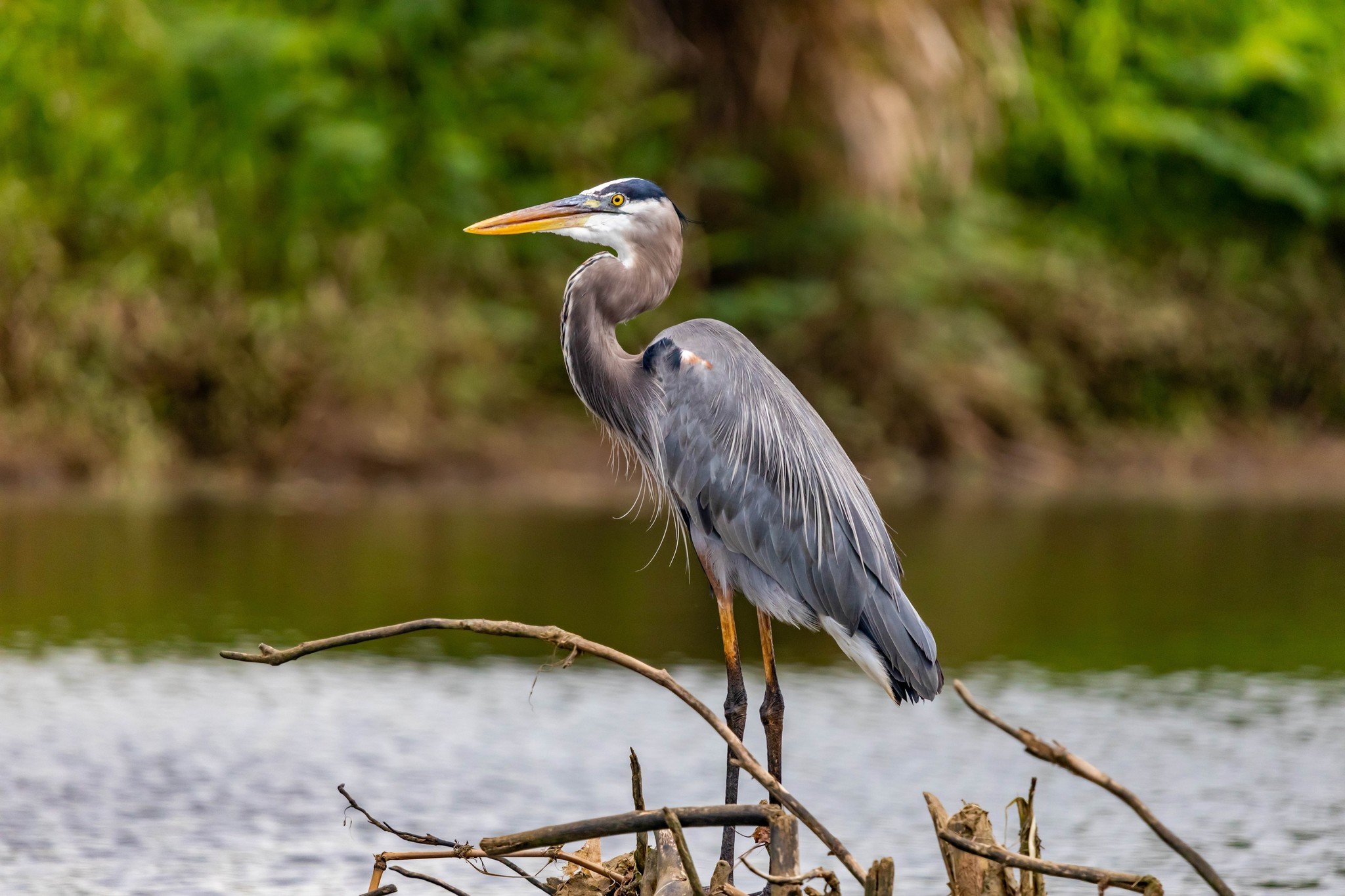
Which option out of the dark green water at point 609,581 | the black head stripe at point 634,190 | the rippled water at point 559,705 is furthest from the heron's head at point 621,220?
the dark green water at point 609,581

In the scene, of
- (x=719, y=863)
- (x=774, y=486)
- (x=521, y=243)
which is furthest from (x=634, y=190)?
(x=521, y=243)

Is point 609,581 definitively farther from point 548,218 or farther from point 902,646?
point 902,646

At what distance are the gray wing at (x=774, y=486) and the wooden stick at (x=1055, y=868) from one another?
148 cm

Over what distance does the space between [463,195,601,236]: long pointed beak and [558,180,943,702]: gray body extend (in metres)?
0.03

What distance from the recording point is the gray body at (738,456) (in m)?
5.21

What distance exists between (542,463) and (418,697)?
8.47 meters

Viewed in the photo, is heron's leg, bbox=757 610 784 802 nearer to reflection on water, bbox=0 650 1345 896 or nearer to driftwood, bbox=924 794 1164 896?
reflection on water, bbox=0 650 1345 896

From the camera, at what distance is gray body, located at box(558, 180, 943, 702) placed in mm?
5207

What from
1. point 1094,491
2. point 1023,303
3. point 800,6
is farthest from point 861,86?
point 1094,491

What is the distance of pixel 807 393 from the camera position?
16.7m

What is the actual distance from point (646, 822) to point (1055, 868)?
2.53 feet

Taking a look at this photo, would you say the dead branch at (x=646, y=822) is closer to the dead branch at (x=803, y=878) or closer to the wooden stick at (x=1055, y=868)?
the dead branch at (x=803, y=878)

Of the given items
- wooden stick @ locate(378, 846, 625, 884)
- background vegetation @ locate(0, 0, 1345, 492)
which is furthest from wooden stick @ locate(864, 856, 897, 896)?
background vegetation @ locate(0, 0, 1345, 492)

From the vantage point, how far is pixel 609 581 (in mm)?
10859
